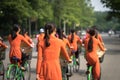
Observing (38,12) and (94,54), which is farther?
(38,12)

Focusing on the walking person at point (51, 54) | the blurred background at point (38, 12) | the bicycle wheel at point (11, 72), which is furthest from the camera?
the blurred background at point (38, 12)

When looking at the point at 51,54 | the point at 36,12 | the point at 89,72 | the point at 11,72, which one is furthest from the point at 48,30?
the point at 36,12

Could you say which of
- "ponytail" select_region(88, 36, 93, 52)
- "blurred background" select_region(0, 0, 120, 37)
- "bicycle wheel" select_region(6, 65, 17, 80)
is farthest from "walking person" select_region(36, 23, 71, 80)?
"blurred background" select_region(0, 0, 120, 37)

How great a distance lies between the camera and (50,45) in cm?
723

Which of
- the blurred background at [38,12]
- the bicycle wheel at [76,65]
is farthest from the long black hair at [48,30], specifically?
the blurred background at [38,12]

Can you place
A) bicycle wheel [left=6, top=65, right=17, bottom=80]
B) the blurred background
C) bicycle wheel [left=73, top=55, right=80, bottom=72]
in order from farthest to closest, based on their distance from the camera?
the blurred background
bicycle wheel [left=73, top=55, right=80, bottom=72]
bicycle wheel [left=6, top=65, right=17, bottom=80]

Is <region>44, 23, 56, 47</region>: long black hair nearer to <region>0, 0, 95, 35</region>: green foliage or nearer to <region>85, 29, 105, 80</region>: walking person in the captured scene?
<region>85, 29, 105, 80</region>: walking person

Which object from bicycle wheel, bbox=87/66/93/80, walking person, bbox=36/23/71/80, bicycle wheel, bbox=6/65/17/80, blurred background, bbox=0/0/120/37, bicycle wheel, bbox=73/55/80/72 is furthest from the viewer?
blurred background, bbox=0/0/120/37

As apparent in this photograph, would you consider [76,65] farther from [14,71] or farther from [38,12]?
[38,12]

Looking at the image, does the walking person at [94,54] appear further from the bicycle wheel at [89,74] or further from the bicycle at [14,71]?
the bicycle at [14,71]

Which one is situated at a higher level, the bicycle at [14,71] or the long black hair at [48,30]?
the long black hair at [48,30]

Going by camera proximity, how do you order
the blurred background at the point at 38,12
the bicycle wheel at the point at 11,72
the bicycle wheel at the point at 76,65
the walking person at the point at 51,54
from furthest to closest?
the blurred background at the point at 38,12 → the bicycle wheel at the point at 76,65 → the bicycle wheel at the point at 11,72 → the walking person at the point at 51,54

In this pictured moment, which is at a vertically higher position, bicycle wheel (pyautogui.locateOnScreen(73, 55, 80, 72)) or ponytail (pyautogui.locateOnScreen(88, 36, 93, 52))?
ponytail (pyautogui.locateOnScreen(88, 36, 93, 52))

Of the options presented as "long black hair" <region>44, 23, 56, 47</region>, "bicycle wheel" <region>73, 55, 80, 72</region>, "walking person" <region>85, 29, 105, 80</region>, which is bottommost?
"bicycle wheel" <region>73, 55, 80, 72</region>
